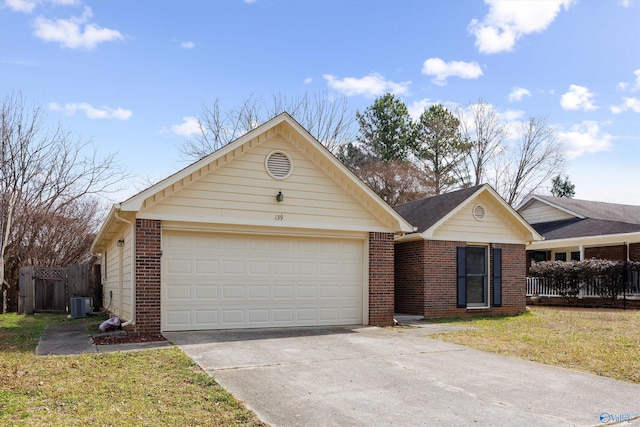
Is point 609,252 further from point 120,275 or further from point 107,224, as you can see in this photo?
point 107,224

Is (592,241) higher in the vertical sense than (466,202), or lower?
lower

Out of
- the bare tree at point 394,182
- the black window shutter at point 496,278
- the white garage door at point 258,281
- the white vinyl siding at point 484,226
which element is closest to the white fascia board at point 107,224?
the white garage door at point 258,281

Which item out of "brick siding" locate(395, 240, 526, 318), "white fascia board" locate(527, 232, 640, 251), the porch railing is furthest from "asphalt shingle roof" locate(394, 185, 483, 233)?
the porch railing

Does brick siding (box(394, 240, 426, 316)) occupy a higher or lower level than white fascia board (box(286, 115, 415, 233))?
lower

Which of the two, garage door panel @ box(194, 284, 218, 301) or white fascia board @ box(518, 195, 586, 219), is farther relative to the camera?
white fascia board @ box(518, 195, 586, 219)

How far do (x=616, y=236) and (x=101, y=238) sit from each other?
1811cm

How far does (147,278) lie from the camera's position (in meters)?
10.5

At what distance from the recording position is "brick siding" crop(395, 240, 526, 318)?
15.6 meters

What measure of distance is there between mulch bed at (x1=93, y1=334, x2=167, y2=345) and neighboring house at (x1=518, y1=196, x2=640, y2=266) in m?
17.3

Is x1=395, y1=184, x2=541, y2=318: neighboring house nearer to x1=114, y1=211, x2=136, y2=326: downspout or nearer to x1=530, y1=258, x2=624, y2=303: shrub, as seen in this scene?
x1=530, y1=258, x2=624, y2=303: shrub

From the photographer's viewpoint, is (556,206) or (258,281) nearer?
(258,281)

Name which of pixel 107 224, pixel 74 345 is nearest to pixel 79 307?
pixel 107 224

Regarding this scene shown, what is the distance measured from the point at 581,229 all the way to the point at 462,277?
995 centimetres

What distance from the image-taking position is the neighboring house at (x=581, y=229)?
21.1 metres
